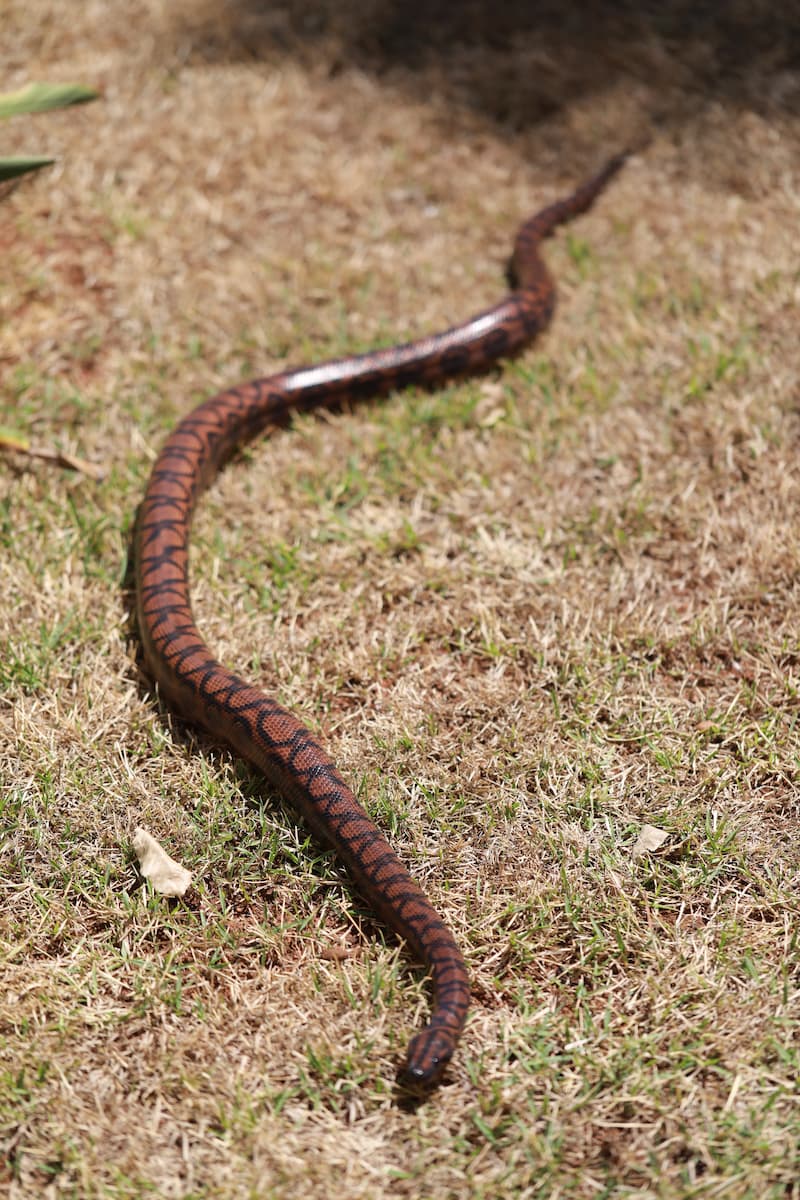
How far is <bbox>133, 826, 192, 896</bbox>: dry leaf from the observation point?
3461mm

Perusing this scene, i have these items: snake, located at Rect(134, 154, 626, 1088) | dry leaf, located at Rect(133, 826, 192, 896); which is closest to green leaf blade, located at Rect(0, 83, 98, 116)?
snake, located at Rect(134, 154, 626, 1088)

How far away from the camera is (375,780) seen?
3.76 metres

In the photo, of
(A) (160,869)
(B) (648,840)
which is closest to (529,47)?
(B) (648,840)

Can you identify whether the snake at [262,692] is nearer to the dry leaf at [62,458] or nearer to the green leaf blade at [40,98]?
the dry leaf at [62,458]

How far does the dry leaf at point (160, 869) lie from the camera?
136 inches

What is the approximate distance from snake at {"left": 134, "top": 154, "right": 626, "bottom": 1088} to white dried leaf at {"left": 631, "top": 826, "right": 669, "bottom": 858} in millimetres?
724

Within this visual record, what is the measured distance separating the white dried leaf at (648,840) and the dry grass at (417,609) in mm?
37

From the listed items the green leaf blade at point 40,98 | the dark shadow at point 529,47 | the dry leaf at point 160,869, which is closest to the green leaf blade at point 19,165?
the green leaf blade at point 40,98

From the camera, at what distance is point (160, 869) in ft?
11.4

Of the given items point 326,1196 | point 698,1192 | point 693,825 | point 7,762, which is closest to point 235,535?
point 7,762

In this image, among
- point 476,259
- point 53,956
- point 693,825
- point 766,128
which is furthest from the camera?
point 766,128

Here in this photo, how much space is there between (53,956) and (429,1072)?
4.17 feet

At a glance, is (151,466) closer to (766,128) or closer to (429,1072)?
(429,1072)

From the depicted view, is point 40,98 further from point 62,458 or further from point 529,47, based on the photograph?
point 529,47
